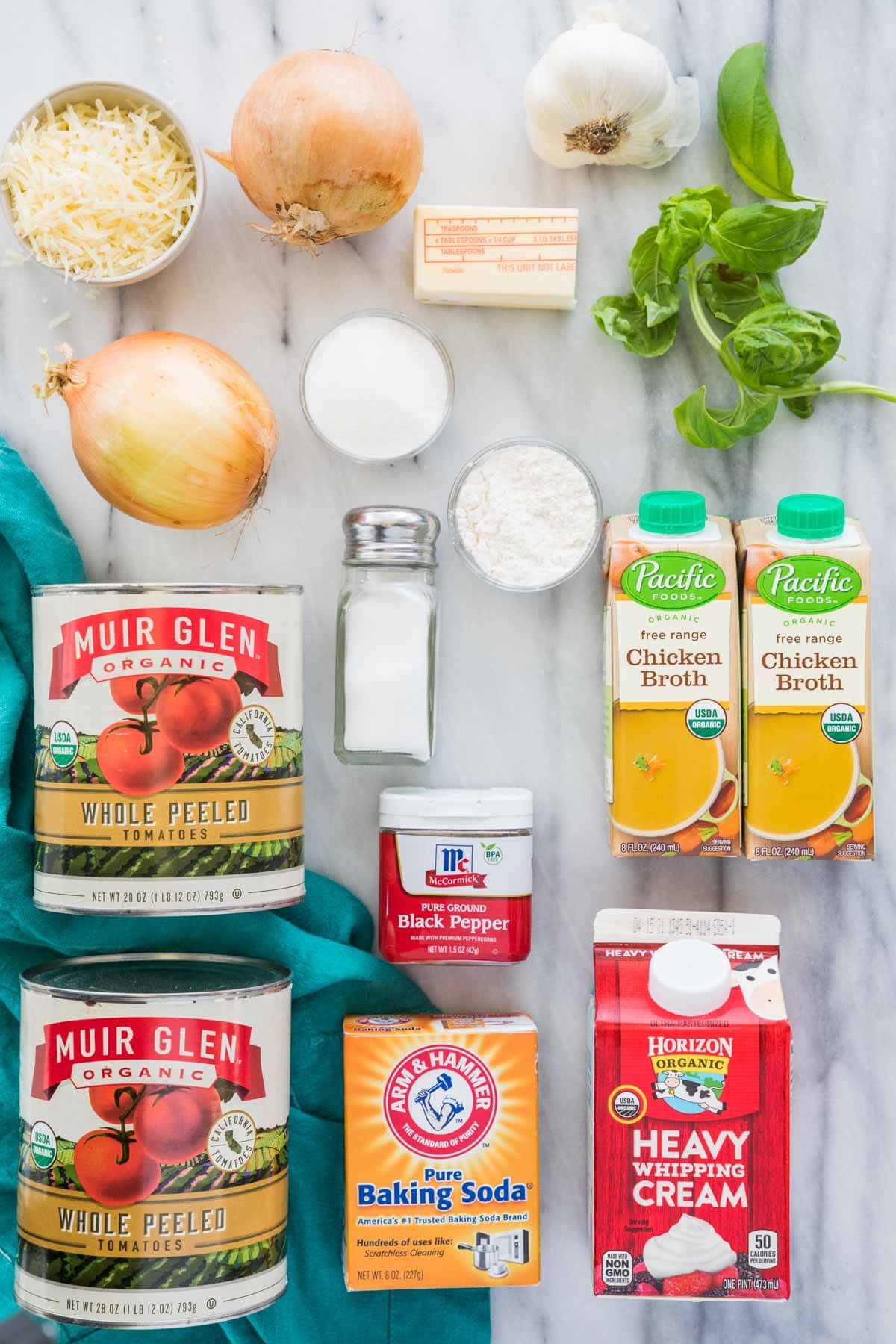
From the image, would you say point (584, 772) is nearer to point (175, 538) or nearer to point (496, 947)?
point (496, 947)

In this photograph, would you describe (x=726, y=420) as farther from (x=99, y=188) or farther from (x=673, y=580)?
(x=99, y=188)

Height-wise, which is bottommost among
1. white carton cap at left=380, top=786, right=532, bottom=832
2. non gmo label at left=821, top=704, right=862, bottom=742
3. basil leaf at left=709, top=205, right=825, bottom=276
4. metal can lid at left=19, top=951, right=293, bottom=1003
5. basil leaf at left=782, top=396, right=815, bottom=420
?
metal can lid at left=19, top=951, right=293, bottom=1003

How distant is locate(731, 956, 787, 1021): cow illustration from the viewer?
1.06m

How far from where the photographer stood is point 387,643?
112 cm

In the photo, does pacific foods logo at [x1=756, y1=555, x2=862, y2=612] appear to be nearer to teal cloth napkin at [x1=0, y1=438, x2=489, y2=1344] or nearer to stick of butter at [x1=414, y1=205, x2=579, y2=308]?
stick of butter at [x1=414, y1=205, x2=579, y2=308]

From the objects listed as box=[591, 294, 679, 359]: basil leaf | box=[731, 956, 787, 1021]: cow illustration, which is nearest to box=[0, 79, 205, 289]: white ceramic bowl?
box=[591, 294, 679, 359]: basil leaf

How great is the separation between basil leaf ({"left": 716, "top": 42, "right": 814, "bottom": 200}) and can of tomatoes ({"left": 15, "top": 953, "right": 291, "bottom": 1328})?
91cm

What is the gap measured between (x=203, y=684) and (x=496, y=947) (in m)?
0.39

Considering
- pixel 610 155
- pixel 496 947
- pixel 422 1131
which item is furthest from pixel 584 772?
pixel 610 155

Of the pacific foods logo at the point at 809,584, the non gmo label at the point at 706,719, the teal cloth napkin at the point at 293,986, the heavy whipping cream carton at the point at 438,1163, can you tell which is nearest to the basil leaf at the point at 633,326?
the pacific foods logo at the point at 809,584

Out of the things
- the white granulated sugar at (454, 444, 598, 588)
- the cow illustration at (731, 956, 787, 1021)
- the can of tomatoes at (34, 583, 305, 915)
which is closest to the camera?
the can of tomatoes at (34, 583, 305, 915)

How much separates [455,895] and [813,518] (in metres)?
0.50

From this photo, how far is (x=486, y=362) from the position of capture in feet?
4.03

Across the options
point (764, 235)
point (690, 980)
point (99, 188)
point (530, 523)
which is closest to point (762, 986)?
point (690, 980)
